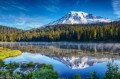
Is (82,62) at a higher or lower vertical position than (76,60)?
lower

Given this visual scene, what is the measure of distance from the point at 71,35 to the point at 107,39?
44.4 meters

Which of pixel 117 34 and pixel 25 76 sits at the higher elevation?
pixel 117 34

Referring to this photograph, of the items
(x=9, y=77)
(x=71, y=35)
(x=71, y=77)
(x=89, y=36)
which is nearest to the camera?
(x=9, y=77)

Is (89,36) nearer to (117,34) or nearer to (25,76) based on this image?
(117,34)

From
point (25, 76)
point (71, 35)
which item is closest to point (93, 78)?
point (25, 76)

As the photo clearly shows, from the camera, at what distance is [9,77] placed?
36500mm

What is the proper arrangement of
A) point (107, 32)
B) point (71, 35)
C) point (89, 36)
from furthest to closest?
point (71, 35)
point (89, 36)
point (107, 32)

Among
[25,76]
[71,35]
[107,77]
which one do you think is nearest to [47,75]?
[25,76]

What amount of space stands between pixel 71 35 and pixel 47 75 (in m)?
165

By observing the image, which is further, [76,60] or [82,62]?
[76,60]

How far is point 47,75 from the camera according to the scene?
34.2 m

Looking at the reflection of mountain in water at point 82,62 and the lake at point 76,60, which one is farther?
the reflection of mountain in water at point 82,62

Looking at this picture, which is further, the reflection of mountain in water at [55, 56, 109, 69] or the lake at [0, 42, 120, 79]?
the reflection of mountain in water at [55, 56, 109, 69]

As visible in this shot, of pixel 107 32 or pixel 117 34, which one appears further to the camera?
pixel 107 32
